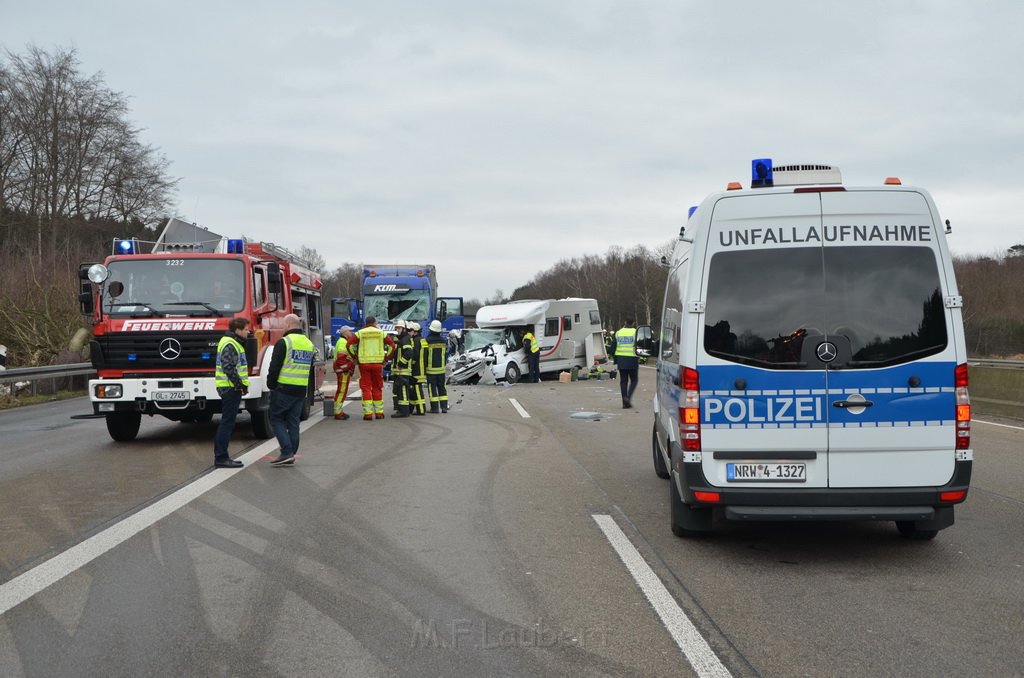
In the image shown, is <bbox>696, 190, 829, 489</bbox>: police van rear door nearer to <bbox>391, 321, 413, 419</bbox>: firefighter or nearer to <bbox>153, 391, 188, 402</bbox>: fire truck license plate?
<bbox>153, 391, 188, 402</bbox>: fire truck license plate

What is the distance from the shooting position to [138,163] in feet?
128

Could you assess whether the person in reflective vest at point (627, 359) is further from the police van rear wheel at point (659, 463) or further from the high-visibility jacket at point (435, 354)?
the police van rear wheel at point (659, 463)

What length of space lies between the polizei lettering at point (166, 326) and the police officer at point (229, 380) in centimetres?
148

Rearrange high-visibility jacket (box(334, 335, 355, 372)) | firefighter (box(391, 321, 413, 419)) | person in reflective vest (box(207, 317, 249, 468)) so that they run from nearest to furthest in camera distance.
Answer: person in reflective vest (box(207, 317, 249, 468)) < high-visibility jacket (box(334, 335, 355, 372)) < firefighter (box(391, 321, 413, 419))

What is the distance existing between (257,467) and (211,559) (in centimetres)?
435

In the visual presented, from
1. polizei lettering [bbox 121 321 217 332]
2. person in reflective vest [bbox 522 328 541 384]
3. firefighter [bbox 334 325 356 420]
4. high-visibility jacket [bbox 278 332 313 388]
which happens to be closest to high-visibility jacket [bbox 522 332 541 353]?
person in reflective vest [bbox 522 328 541 384]

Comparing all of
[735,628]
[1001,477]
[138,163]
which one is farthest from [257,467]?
[138,163]

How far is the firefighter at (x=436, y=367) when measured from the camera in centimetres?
1753

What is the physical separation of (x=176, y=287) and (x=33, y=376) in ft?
33.9

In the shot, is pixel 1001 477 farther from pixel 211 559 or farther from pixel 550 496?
pixel 211 559

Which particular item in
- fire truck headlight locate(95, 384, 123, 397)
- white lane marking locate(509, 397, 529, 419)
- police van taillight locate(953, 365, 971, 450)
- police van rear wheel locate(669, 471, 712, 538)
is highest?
police van taillight locate(953, 365, 971, 450)

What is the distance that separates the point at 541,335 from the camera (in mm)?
30562

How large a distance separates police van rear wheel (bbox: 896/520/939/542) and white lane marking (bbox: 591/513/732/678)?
1.98 meters

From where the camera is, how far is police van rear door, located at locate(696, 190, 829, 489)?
5.82 meters
